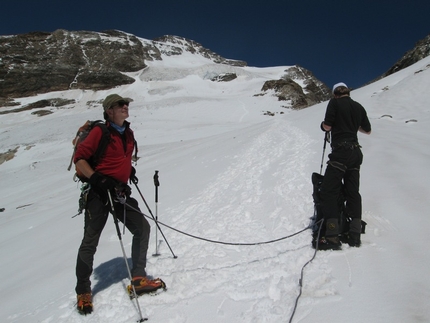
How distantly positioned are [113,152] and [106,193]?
491 millimetres

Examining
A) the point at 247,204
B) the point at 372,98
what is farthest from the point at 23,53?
the point at 247,204

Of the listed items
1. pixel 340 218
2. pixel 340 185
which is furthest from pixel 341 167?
pixel 340 218

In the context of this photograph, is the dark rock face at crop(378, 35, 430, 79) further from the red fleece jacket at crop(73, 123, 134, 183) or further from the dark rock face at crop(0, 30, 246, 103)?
the dark rock face at crop(0, 30, 246, 103)

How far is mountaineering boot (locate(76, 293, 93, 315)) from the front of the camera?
10.6ft

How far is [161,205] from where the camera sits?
765 centimetres

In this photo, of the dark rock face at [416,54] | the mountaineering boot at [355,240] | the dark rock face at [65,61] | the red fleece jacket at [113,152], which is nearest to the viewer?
the red fleece jacket at [113,152]

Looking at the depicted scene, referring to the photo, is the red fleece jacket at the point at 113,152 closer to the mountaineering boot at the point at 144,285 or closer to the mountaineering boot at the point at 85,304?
the mountaineering boot at the point at 144,285

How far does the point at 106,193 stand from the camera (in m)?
3.38

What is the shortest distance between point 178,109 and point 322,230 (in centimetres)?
3566

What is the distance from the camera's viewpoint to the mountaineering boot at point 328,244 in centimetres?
395

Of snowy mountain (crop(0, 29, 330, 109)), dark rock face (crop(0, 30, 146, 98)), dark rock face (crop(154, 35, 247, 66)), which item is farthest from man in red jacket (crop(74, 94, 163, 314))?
dark rock face (crop(154, 35, 247, 66))

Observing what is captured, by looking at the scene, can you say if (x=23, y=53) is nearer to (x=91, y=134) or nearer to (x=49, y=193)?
(x=49, y=193)

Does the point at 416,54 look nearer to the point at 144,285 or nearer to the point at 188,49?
the point at 144,285

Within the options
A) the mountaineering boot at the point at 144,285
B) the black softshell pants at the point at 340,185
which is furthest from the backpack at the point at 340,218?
the mountaineering boot at the point at 144,285
